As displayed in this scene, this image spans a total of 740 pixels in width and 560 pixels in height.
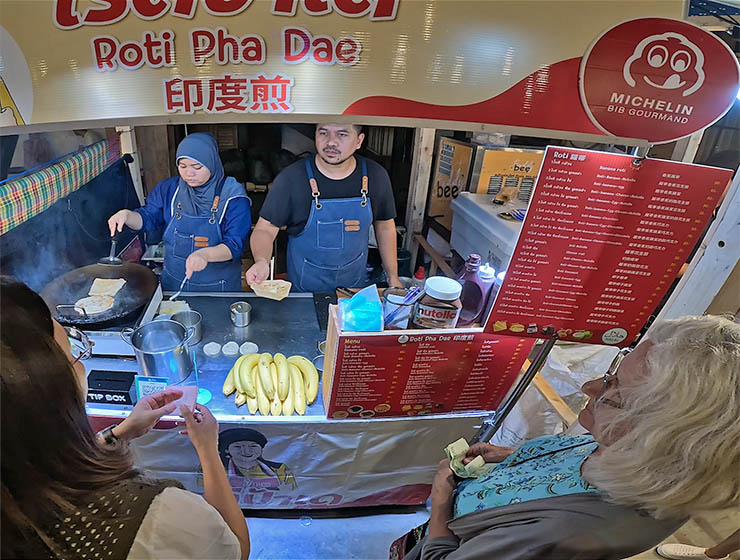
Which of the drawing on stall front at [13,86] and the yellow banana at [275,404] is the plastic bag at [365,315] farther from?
the drawing on stall front at [13,86]

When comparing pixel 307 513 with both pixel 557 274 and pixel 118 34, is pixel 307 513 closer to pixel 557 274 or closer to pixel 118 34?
pixel 557 274

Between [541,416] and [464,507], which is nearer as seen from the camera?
[464,507]

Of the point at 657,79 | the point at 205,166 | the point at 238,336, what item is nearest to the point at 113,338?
the point at 238,336

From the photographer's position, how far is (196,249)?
9.01ft

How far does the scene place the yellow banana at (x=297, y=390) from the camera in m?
1.72

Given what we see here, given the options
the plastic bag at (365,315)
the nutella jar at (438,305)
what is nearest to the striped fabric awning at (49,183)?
the plastic bag at (365,315)

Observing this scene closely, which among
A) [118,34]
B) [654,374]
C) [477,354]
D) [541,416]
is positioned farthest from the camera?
[541,416]

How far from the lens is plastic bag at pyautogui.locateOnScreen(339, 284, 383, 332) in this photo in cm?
143

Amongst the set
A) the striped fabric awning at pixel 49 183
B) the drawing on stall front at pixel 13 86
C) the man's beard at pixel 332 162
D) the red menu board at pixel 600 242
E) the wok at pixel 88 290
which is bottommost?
the wok at pixel 88 290

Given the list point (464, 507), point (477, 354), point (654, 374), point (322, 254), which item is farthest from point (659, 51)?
point (322, 254)

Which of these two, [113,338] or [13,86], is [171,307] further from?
[13,86]

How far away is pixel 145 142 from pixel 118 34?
3.13 m

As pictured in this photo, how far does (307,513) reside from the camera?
2.28 meters

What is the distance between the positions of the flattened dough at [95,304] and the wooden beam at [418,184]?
2.64m
